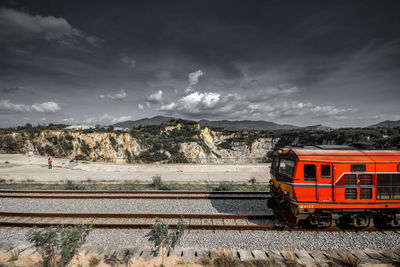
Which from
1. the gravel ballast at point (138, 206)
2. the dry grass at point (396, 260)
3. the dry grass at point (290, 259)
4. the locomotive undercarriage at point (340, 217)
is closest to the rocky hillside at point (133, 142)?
the gravel ballast at point (138, 206)

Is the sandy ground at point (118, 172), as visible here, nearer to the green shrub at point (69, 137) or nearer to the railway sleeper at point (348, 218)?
the green shrub at point (69, 137)

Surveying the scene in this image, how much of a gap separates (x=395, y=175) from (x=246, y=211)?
233 inches

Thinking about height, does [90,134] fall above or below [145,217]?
above

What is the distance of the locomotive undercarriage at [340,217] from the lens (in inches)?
270

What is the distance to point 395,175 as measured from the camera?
689 cm

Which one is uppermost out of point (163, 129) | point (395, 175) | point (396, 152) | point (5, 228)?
point (163, 129)

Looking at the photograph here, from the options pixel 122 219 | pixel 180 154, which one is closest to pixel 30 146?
pixel 180 154

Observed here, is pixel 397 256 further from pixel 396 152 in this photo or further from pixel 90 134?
pixel 90 134

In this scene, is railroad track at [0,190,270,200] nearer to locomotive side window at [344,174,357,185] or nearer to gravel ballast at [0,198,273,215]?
gravel ballast at [0,198,273,215]

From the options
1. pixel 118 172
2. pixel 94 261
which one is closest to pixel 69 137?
pixel 118 172

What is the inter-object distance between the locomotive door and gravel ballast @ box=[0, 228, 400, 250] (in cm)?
151

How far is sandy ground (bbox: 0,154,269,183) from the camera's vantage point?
57.8ft

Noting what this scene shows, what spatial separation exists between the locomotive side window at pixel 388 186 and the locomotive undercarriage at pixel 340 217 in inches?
23.1

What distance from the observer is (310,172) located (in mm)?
6805
